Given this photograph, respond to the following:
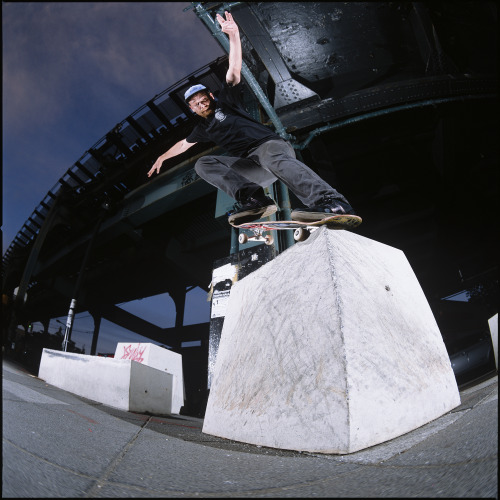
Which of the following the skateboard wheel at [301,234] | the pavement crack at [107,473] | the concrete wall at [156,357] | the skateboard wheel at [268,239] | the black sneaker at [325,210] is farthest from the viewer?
the concrete wall at [156,357]

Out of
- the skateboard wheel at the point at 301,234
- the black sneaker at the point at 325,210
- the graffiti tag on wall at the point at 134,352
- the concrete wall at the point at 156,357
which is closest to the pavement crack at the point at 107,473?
the skateboard wheel at the point at 301,234

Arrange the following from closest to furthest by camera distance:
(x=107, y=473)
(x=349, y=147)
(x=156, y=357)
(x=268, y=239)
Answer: (x=107, y=473)
(x=268, y=239)
(x=156, y=357)
(x=349, y=147)

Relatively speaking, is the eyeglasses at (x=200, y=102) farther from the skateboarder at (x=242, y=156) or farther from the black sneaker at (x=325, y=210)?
the black sneaker at (x=325, y=210)

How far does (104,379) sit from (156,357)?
3.09 metres

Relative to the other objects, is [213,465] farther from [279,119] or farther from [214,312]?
[279,119]

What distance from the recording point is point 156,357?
709cm

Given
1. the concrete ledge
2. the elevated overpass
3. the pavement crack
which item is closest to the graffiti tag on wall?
the concrete ledge

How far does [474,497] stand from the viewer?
56 cm

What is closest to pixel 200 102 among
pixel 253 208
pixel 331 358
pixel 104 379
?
pixel 253 208

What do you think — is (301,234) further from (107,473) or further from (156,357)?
(156,357)

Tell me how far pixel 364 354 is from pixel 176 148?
3.18 meters

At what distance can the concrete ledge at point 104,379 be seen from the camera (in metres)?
4.04

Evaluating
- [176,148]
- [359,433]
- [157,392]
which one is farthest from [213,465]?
[157,392]

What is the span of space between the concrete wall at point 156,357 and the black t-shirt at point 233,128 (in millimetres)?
5682
